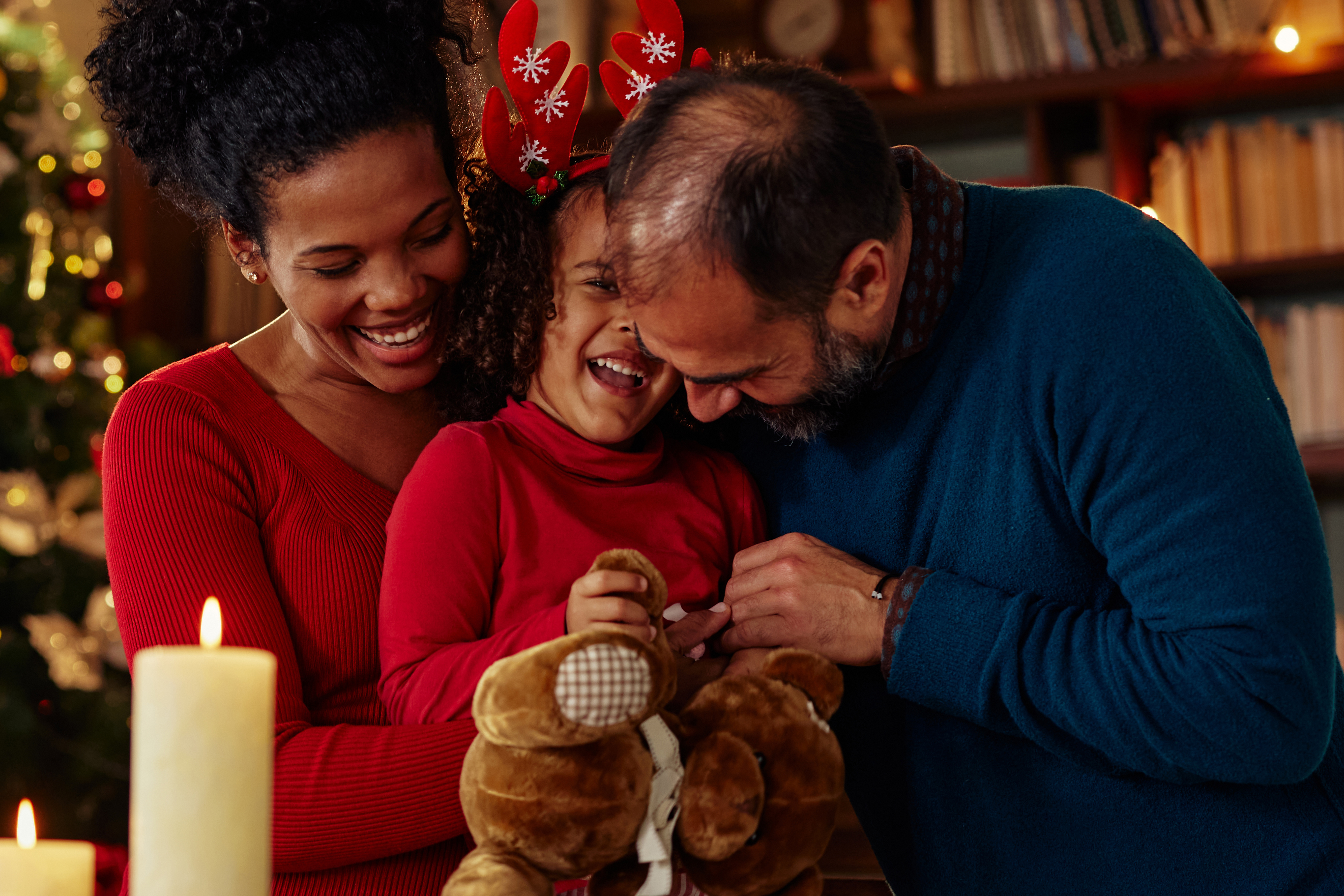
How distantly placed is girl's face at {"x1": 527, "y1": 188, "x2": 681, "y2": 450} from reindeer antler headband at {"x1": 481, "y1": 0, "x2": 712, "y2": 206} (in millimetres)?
60

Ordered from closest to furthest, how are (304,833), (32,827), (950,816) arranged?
(32,827), (304,833), (950,816)

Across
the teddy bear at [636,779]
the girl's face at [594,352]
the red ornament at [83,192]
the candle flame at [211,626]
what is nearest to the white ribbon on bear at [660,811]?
the teddy bear at [636,779]

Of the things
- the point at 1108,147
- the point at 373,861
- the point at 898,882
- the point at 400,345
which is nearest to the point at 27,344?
the point at 400,345

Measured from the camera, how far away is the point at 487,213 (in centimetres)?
126

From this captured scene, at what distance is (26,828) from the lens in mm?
595

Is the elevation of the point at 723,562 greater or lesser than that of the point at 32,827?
lesser

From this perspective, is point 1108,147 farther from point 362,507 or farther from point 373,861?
point 373,861

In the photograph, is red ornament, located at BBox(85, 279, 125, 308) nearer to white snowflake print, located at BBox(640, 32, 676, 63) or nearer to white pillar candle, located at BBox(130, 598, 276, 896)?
white snowflake print, located at BBox(640, 32, 676, 63)

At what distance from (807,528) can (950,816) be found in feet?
1.10

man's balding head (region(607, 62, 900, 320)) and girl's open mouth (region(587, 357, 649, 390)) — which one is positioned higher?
man's balding head (region(607, 62, 900, 320))

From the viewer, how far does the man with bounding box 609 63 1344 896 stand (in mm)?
958

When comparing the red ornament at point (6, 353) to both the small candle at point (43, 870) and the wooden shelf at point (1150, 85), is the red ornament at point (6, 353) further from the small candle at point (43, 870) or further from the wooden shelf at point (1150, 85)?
the small candle at point (43, 870)

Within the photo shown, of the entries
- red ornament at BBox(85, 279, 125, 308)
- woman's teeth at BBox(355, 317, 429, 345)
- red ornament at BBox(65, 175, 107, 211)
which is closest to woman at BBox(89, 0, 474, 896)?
woman's teeth at BBox(355, 317, 429, 345)

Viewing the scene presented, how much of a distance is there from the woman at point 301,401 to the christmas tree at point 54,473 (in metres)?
1.80
